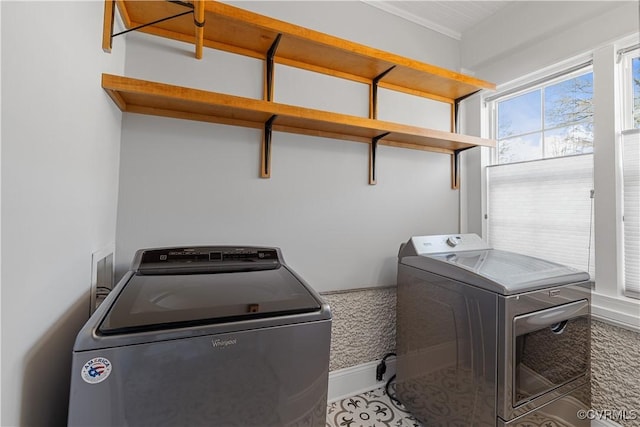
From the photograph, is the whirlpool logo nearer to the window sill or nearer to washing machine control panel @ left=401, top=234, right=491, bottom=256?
washing machine control panel @ left=401, top=234, right=491, bottom=256

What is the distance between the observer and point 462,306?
4.50 ft

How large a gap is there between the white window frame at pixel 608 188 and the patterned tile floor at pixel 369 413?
1.20 m

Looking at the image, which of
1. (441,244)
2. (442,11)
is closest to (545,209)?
(441,244)

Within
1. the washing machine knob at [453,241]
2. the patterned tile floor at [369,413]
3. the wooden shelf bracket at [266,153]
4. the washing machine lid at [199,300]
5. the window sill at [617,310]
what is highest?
the wooden shelf bracket at [266,153]

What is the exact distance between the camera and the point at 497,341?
1.21m

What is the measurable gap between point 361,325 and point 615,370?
130 cm

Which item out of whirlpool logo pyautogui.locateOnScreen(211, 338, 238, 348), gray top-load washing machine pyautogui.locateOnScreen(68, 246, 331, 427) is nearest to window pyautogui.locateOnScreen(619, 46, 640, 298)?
gray top-load washing machine pyautogui.locateOnScreen(68, 246, 331, 427)

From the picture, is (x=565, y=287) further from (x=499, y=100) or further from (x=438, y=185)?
(x=499, y=100)

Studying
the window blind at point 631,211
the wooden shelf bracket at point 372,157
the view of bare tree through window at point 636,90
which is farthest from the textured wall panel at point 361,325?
the view of bare tree through window at point 636,90

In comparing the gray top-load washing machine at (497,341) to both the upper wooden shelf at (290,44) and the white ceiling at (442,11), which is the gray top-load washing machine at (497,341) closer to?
the upper wooden shelf at (290,44)

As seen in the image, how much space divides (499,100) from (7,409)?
2839 millimetres

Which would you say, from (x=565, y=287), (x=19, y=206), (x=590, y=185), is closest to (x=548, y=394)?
(x=565, y=287)

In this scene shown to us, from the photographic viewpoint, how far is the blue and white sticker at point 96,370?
665 mm

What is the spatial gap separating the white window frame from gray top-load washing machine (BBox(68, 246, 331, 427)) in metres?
1.59
